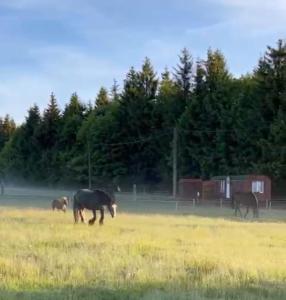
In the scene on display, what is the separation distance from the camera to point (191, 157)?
253 ft

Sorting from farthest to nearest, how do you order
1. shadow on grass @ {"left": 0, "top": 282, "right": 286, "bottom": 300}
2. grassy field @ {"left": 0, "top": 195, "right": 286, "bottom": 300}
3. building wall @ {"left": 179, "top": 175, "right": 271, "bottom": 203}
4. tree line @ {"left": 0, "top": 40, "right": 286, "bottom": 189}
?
tree line @ {"left": 0, "top": 40, "right": 286, "bottom": 189} < building wall @ {"left": 179, "top": 175, "right": 271, "bottom": 203} < grassy field @ {"left": 0, "top": 195, "right": 286, "bottom": 300} < shadow on grass @ {"left": 0, "top": 282, "right": 286, "bottom": 300}

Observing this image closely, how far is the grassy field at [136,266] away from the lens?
1095cm

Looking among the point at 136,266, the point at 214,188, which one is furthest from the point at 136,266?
the point at 214,188

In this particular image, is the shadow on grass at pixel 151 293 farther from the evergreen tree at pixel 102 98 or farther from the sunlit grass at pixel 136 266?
the evergreen tree at pixel 102 98

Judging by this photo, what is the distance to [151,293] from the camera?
10695mm

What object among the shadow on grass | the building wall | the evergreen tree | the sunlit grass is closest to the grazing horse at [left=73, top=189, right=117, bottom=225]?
the sunlit grass

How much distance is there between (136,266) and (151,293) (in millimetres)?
2998

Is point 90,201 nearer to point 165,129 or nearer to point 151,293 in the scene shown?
point 151,293

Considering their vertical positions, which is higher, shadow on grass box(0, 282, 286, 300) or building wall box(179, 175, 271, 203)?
building wall box(179, 175, 271, 203)

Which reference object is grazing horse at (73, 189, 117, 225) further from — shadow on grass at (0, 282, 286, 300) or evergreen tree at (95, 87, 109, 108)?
evergreen tree at (95, 87, 109, 108)

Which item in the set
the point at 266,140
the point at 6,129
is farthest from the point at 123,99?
the point at 6,129

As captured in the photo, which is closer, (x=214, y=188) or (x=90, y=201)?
(x=90, y=201)

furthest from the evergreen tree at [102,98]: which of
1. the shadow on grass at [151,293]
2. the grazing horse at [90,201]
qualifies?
the shadow on grass at [151,293]

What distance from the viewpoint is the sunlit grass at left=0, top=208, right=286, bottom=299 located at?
1095 cm
